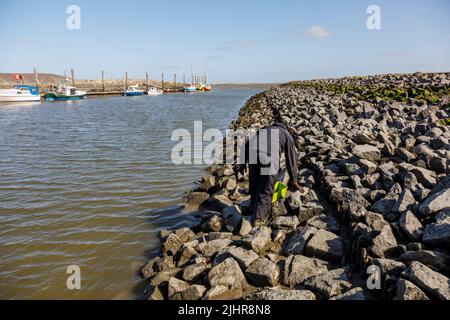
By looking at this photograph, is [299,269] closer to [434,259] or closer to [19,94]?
[434,259]

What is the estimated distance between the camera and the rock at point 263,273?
3.86m

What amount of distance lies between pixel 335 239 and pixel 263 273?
1137 mm

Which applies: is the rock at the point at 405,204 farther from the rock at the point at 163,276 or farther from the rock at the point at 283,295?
the rock at the point at 163,276

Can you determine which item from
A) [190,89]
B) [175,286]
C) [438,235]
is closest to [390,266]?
[438,235]

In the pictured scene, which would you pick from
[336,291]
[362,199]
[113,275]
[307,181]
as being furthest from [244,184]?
[336,291]

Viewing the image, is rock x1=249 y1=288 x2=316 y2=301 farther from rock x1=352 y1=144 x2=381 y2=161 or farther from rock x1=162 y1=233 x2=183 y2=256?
rock x1=352 y1=144 x2=381 y2=161

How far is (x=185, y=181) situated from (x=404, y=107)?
8.41 m

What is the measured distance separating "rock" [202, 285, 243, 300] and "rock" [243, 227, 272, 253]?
31.9 inches

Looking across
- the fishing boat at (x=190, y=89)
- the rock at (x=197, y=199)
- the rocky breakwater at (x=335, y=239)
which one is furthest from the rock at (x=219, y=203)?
the fishing boat at (x=190, y=89)

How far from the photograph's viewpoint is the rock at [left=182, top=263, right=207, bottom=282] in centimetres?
412

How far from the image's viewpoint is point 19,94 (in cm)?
4725

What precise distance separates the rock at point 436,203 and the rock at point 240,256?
2218mm
